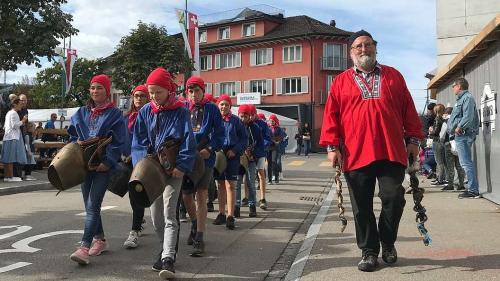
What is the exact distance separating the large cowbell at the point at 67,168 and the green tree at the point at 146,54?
2775 cm

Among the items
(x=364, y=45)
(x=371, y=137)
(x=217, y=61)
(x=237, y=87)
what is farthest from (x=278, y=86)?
(x=371, y=137)

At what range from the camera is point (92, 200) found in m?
5.62

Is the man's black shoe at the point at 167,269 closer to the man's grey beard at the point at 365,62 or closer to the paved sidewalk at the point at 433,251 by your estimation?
the paved sidewalk at the point at 433,251

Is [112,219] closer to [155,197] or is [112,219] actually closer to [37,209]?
[37,209]

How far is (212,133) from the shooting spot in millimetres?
6609

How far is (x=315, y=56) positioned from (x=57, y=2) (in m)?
40.6

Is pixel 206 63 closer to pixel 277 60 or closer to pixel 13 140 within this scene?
pixel 277 60

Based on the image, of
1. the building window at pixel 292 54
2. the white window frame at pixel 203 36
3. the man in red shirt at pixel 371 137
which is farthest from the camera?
the white window frame at pixel 203 36

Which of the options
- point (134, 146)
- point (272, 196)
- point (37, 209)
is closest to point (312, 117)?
point (272, 196)

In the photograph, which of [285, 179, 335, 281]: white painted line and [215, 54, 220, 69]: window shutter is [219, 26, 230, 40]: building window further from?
[285, 179, 335, 281]: white painted line

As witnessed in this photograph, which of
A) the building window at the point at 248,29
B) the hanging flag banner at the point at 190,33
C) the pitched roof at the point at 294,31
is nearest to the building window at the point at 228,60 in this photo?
the pitched roof at the point at 294,31

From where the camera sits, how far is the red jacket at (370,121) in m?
4.79

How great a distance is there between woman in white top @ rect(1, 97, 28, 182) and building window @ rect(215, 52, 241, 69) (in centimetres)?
4303

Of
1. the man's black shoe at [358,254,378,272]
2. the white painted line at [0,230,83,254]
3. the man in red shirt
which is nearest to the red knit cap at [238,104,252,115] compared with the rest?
the white painted line at [0,230,83,254]
